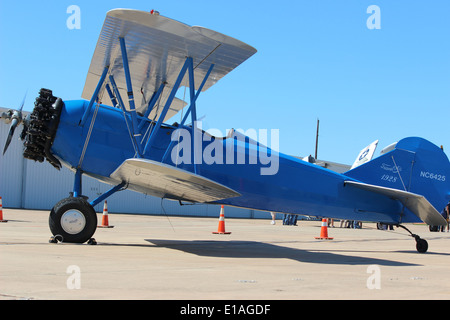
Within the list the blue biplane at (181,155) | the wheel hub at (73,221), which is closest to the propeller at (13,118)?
the blue biplane at (181,155)

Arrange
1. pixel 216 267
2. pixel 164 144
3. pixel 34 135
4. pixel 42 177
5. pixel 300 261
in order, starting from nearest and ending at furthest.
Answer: pixel 216 267 < pixel 300 261 < pixel 34 135 < pixel 164 144 < pixel 42 177

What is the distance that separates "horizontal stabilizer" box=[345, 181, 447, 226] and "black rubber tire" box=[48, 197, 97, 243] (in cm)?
513

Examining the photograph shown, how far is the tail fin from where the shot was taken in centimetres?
1069

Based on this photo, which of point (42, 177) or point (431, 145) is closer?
point (431, 145)

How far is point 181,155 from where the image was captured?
9211 millimetres

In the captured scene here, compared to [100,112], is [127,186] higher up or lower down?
lower down

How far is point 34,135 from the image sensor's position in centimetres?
860

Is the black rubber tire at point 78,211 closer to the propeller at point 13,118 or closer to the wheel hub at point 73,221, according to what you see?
the wheel hub at point 73,221

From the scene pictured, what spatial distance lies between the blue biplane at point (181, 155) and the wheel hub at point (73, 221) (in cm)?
2

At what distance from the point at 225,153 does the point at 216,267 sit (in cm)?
344

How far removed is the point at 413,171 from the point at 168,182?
5.62m
